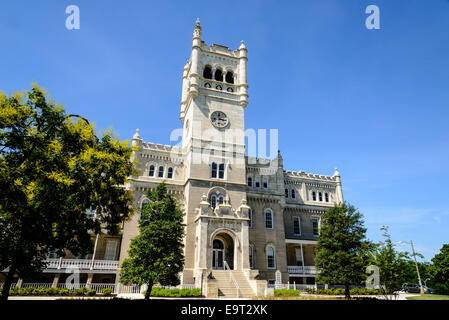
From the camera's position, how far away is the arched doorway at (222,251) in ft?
98.3

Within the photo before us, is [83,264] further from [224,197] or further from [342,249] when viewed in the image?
[342,249]

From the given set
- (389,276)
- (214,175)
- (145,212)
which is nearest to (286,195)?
(214,175)

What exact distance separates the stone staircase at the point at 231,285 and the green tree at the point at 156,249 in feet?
17.3

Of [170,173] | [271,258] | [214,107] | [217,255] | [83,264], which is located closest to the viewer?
[83,264]

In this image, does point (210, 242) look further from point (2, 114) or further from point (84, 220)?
point (2, 114)

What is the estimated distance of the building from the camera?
27.9m

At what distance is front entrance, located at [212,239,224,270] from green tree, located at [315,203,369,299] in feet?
33.1

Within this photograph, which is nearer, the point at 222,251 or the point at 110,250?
the point at 222,251

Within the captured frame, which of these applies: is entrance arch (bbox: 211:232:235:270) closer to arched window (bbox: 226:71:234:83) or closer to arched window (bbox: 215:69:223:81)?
arched window (bbox: 215:69:223:81)

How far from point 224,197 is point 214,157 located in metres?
5.00

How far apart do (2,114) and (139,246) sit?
478 inches

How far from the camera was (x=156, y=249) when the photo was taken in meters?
20.2

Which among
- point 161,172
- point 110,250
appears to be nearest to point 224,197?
point 161,172

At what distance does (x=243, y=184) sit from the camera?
1323 inches
